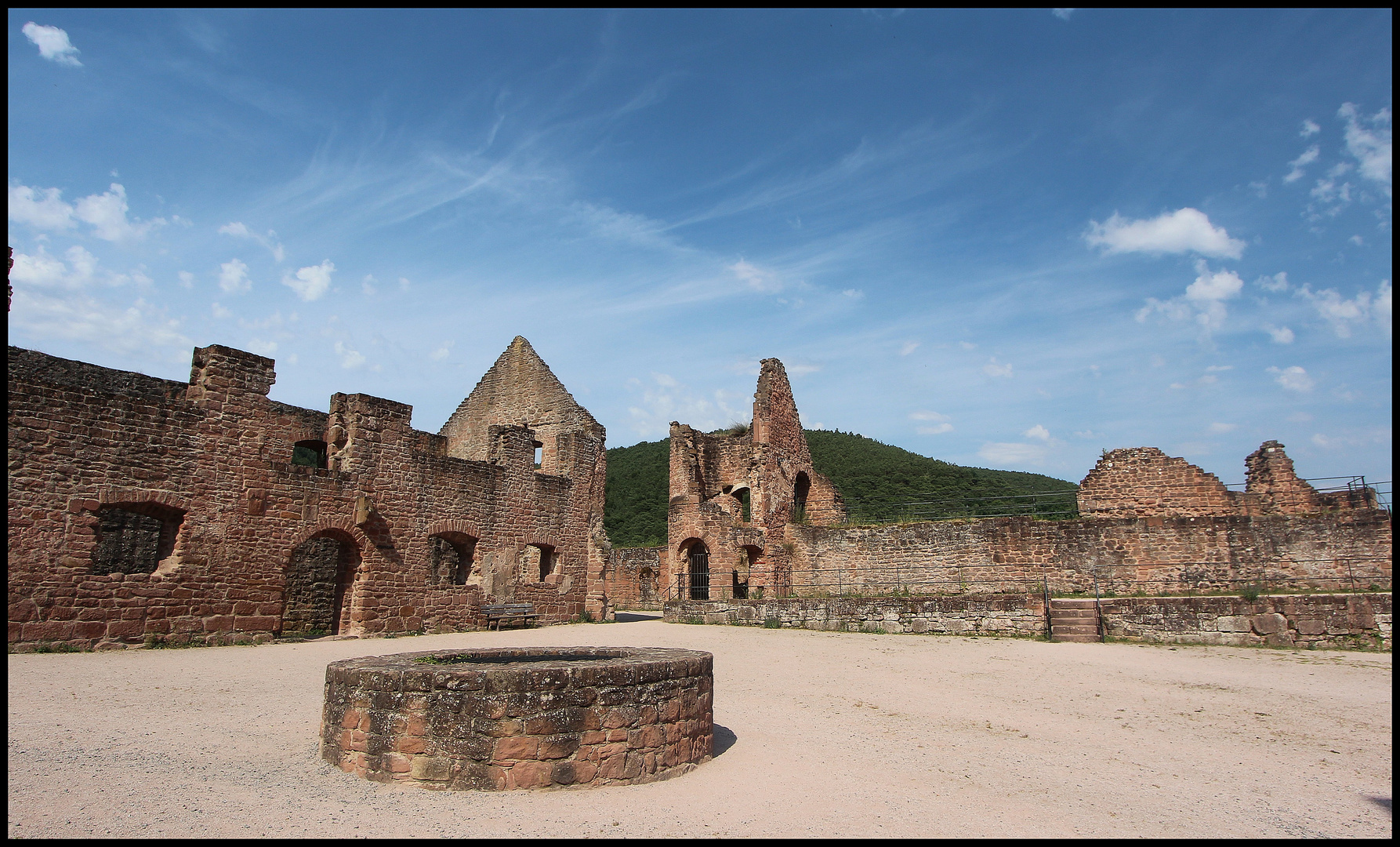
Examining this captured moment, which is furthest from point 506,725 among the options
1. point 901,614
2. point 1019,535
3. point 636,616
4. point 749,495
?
point 749,495

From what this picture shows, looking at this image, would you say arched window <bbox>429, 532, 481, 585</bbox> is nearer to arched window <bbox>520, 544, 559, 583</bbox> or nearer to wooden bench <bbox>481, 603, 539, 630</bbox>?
wooden bench <bbox>481, 603, 539, 630</bbox>

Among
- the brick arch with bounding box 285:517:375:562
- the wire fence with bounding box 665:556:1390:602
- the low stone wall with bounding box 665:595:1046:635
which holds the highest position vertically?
the brick arch with bounding box 285:517:375:562

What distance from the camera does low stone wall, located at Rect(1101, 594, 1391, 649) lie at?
11578mm

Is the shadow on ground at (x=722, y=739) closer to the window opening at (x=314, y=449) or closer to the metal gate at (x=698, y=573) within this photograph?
the window opening at (x=314, y=449)

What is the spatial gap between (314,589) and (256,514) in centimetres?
456

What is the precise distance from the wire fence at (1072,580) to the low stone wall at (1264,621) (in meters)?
1.05

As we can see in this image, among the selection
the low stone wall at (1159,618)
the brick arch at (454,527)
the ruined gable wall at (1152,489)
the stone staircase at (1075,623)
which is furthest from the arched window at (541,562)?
the ruined gable wall at (1152,489)

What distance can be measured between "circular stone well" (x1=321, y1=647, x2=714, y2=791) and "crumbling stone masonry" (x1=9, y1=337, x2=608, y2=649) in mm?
8245

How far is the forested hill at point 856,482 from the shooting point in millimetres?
37625

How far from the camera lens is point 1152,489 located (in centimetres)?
1867

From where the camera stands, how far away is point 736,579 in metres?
22.0

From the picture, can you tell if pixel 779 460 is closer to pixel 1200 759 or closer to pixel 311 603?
pixel 311 603

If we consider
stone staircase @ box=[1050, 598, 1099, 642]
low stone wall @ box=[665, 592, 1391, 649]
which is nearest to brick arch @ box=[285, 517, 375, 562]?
low stone wall @ box=[665, 592, 1391, 649]

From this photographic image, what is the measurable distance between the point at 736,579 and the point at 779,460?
3.80m
